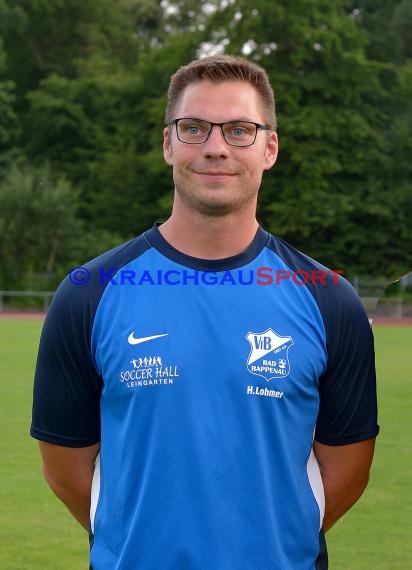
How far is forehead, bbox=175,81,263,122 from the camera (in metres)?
2.69

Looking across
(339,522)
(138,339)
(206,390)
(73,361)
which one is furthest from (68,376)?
(339,522)

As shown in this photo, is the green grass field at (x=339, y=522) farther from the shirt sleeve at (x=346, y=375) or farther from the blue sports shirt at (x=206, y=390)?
the blue sports shirt at (x=206, y=390)

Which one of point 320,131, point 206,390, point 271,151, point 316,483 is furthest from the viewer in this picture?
point 320,131

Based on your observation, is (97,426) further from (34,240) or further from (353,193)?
(353,193)

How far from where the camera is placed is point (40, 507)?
7109 millimetres

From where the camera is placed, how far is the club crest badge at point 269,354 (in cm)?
257

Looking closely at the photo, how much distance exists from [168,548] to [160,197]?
127 feet

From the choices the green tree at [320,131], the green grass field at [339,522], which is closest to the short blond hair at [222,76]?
the green grass field at [339,522]

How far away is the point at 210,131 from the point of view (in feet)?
8.79

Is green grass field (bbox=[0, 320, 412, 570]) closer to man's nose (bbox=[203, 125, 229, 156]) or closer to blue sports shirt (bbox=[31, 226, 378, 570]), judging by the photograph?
blue sports shirt (bbox=[31, 226, 378, 570])

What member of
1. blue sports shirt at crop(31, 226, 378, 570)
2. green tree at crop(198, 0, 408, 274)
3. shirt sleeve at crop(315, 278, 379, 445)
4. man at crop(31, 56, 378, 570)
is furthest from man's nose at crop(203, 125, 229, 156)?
green tree at crop(198, 0, 408, 274)

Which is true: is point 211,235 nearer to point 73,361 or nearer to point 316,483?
point 73,361

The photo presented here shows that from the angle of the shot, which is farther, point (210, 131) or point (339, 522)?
point (339, 522)

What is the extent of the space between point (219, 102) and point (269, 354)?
683mm
